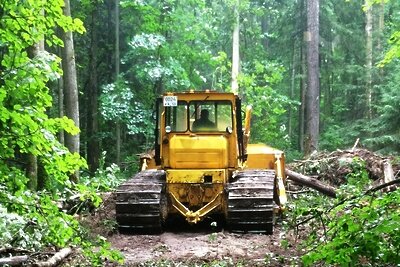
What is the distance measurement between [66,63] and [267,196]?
667cm

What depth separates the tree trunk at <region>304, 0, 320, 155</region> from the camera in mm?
19562

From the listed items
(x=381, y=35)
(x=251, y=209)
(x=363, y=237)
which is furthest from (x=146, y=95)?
(x=363, y=237)

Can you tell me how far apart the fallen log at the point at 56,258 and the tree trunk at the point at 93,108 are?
60.5 ft

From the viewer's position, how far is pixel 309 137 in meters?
19.6

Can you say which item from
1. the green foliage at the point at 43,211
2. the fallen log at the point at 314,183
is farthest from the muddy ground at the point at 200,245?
the fallen log at the point at 314,183

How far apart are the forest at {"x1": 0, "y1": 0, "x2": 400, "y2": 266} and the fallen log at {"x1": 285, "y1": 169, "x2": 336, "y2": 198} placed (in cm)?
24

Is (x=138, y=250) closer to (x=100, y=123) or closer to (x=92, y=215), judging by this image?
(x=92, y=215)

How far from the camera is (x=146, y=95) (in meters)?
25.6

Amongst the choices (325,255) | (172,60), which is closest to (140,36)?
(172,60)

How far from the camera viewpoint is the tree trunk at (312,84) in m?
19.6

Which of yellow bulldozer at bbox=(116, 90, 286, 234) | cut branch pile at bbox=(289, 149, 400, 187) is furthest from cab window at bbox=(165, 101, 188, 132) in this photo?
cut branch pile at bbox=(289, 149, 400, 187)

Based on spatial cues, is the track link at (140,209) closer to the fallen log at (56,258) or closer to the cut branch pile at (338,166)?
the fallen log at (56,258)

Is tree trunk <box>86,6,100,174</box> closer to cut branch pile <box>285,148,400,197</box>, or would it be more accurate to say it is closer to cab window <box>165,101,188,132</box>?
cut branch pile <box>285,148,400,197</box>

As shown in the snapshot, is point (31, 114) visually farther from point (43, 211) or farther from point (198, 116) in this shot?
point (198, 116)
